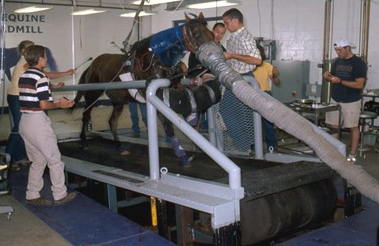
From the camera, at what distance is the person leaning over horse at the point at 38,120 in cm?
347

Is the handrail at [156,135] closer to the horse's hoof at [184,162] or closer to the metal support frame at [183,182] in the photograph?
the metal support frame at [183,182]

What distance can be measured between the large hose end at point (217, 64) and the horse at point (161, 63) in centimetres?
23

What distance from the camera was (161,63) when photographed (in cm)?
442

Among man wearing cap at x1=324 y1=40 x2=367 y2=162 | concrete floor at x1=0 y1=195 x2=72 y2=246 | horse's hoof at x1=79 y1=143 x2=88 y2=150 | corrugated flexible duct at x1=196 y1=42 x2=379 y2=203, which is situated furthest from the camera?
man wearing cap at x1=324 y1=40 x2=367 y2=162

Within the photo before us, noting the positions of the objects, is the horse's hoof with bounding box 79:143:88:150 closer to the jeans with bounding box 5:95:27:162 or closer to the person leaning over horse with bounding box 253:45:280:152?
the jeans with bounding box 5:95:27:162

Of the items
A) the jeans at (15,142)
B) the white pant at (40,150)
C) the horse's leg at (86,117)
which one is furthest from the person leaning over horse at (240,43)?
the jeans at (15,142)

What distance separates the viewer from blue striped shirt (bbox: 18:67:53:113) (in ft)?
11.4

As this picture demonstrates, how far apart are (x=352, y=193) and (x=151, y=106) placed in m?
1.79

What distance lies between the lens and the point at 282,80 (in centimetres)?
937

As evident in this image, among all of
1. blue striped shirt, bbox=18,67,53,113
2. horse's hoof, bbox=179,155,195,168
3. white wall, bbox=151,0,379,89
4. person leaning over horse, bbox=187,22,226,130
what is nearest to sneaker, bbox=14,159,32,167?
blue striped shirt, bbox=18,67,53,113

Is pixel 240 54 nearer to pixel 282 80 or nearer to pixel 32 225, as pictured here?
pixel 32 225

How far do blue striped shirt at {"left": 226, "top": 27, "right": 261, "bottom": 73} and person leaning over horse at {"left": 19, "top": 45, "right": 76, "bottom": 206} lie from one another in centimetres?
189

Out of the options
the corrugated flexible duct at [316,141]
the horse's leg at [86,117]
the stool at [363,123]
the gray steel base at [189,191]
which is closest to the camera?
the gray steel base at [189,191]

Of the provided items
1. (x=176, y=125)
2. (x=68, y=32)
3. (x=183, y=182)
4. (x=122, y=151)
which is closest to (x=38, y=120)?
(x=176, y=125)
